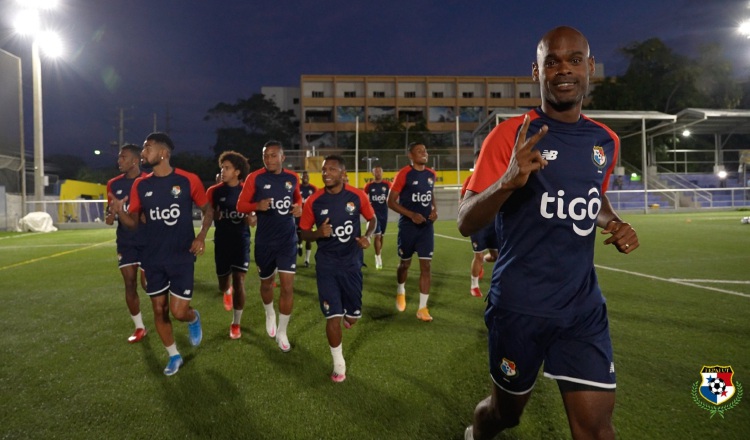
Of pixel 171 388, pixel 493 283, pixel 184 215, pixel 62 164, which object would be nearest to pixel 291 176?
pixel 184 215

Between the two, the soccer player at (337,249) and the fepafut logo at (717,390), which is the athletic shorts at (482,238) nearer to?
the soccer player at (337,249)

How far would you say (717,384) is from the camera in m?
3.63

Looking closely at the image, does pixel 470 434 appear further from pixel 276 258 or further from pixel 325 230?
pixel 276 258

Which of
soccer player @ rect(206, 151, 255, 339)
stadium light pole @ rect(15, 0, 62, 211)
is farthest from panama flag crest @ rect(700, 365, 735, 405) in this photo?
stadium light pole @ rect(15, 0, 62, 211)

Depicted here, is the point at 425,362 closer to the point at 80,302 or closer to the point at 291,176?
the point at 291,176

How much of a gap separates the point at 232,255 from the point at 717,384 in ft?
17.4

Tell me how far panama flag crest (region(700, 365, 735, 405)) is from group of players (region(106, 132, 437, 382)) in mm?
2885

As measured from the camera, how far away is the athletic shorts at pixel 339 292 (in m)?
4.20

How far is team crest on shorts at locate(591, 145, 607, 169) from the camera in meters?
2.25

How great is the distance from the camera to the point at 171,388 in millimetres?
3938

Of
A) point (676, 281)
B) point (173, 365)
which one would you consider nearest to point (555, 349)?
point (173, 365)

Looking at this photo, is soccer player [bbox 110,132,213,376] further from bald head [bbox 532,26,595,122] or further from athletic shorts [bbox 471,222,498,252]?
athletic shorts [bbox 471,222,498,252]

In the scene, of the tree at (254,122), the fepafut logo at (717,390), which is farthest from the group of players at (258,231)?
the tree at (254,122)

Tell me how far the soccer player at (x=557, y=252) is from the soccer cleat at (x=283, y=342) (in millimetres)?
3051
